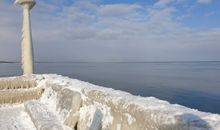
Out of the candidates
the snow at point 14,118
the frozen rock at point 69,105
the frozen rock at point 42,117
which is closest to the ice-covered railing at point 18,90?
the snow at point 14,118

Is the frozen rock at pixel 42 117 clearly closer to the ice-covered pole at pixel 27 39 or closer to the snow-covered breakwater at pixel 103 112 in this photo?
the snow-covered breakwater at pixel 103 112

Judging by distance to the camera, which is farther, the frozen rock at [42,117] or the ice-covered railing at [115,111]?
the frozen rock at [42,117]

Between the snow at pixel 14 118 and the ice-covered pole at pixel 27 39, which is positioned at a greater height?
the ice-covered pole at pixel 27 39

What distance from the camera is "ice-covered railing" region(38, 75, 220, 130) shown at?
384cm

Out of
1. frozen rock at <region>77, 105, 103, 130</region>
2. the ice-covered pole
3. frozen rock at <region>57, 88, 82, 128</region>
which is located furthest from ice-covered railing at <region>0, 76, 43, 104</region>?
frozen rock at <region>77, 105, 103, 130</region>

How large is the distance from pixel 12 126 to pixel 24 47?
5159mm

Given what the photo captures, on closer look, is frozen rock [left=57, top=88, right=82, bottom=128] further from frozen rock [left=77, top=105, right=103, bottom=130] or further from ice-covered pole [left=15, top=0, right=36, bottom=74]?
ice-covered pole [left=15, top=0, right=36, bottom=74]

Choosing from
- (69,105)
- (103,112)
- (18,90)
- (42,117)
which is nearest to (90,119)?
(103,112)

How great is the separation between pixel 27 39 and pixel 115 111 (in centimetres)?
758

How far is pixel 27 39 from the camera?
39.4 feet

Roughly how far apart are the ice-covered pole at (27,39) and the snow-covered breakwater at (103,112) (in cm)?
217

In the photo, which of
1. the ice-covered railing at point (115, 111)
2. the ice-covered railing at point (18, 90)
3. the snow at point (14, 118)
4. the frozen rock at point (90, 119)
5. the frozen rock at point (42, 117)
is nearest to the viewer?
the ice-covered railing at point (115, 111)

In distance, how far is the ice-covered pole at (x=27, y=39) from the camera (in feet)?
39.4

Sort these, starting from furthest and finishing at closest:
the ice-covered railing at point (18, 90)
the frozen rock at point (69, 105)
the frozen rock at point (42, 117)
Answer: the ice-covered railing at point (18, 90), the frozen rock at point (69, 105), the frozen rock at point (42, 117)
